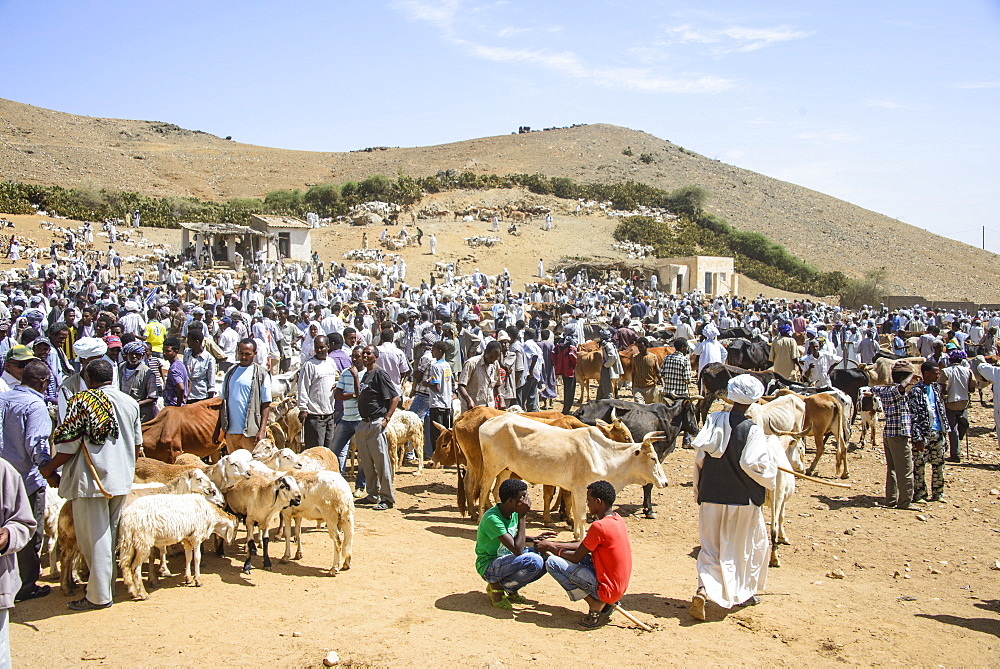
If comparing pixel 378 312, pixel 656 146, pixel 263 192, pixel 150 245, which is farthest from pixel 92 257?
pixel 656 146

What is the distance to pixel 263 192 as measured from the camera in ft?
287

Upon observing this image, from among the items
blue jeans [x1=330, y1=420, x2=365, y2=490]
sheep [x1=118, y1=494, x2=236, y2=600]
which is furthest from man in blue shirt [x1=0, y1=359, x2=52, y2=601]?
blue jeans [x1=330, y1=420, x2=365, y2=490]

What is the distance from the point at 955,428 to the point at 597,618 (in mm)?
9512

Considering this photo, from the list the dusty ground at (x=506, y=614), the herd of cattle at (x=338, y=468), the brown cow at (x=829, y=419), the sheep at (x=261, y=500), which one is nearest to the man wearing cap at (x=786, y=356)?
the herd of cattle at (x=338, y=468)

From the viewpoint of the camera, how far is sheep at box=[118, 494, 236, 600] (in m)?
5.31

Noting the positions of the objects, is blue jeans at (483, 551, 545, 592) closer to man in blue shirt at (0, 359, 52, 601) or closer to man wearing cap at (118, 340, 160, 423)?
man in blue shirt at (0, 359, 52, 601)

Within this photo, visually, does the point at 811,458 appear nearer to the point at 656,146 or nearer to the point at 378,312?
the point at 378,312

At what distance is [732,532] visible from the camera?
18.4 ft

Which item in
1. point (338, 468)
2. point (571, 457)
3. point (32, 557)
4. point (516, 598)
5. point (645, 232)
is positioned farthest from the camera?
point (645, 232)

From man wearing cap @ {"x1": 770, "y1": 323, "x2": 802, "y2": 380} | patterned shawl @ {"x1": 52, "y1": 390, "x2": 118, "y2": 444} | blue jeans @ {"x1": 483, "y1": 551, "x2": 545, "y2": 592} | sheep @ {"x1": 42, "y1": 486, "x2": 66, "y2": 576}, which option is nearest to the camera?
patterned shawl @ {"x1": 52, "y1": 390, "x2": 118, "y2": 444}

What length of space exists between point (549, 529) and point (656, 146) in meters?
113

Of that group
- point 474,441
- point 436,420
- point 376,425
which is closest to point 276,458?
point 376,425

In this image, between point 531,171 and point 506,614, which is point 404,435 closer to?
point 506,614

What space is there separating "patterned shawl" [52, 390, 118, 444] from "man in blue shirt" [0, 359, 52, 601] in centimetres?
35
